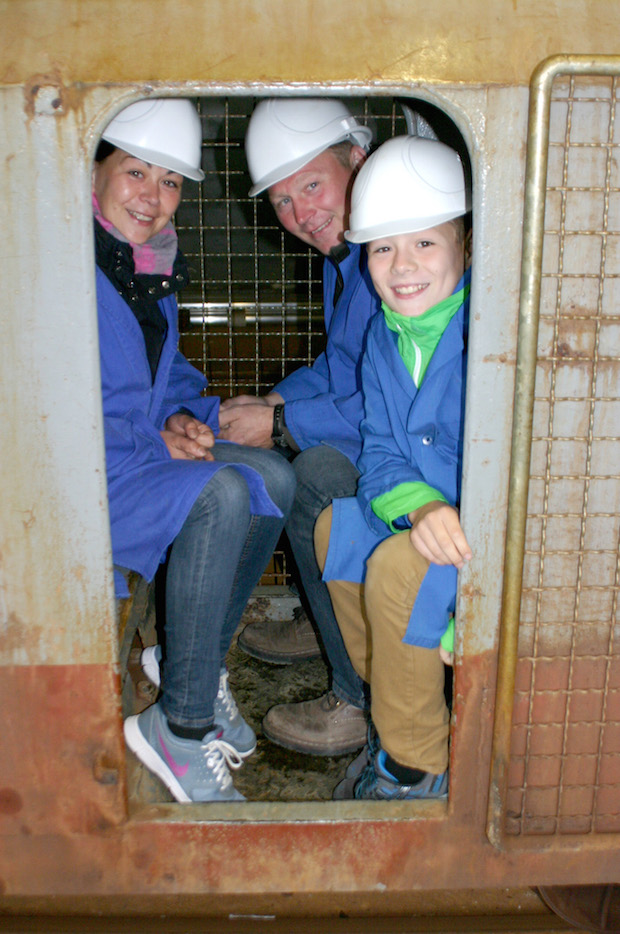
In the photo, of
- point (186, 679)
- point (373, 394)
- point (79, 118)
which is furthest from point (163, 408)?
point (79, 118)

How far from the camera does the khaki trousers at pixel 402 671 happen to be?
5.12 ft

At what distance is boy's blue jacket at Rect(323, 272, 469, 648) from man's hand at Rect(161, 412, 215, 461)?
37 cm

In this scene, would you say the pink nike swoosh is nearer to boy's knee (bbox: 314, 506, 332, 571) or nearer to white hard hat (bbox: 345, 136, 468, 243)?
boy's knee (bbox: 314, 506, 332, 571)

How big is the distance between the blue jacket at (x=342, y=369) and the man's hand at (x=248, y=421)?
0.09 meters

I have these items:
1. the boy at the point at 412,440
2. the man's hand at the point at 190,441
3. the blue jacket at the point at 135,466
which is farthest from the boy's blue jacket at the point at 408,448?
the man's hand at the point at 190,441

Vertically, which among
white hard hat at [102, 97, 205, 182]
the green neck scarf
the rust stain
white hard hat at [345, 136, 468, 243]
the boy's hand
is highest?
white hard hat at [102, 97, 205, 182]

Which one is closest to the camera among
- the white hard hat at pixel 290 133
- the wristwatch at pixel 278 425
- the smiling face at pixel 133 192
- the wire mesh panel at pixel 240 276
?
the smiling face at pixel 133 192

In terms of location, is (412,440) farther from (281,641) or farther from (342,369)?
(281,641)

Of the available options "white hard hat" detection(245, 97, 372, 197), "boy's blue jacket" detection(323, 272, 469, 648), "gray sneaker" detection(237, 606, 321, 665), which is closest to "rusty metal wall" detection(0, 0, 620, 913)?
"boy's blue jacket" detection(323, 272, 469, 648)

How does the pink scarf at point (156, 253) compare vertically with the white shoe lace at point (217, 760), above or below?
above

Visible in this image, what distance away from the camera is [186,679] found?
167 cm

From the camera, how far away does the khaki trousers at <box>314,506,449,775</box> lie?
1562 millimetres

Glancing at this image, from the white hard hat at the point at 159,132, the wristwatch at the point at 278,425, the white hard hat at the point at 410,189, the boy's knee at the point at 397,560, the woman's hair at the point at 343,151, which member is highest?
the woman's hair at the point at 343,151

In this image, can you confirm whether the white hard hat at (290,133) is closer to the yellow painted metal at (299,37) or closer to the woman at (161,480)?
the woman at (161,480)
